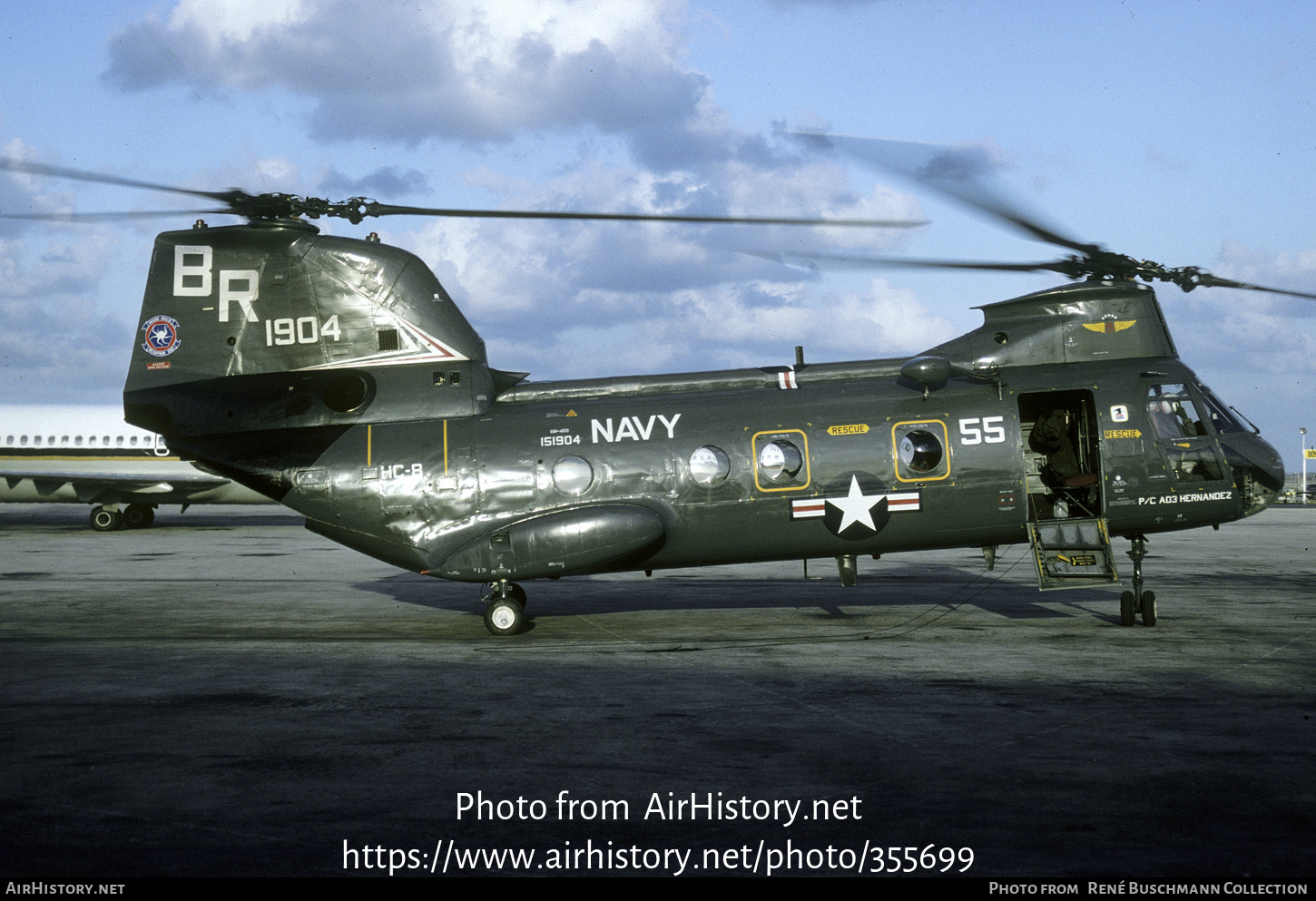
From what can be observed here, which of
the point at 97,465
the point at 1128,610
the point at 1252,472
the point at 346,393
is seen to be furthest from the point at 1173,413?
the point at 97,465

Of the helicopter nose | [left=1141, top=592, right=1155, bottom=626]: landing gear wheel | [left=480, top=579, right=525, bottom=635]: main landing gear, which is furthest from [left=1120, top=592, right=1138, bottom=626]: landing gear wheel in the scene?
[left=480, top=579, right=525, bottom=635]: main landing gear

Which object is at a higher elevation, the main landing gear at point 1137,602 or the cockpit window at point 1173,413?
the cockpit window at point 1173,413

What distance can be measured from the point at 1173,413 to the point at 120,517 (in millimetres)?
33514

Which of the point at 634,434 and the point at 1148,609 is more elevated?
the point at 634,434

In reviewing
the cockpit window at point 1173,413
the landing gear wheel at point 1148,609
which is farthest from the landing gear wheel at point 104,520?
the cockpit window at point 1173,413

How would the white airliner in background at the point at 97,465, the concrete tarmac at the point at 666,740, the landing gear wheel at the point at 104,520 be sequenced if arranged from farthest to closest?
1. the landing gear wheel at the point at 104,520
2. the white airliner in background at the point at 97,465
3. the concrete tarmac at the point at 666,740

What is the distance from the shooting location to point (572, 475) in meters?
13.9

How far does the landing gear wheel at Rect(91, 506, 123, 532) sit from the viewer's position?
114 ft

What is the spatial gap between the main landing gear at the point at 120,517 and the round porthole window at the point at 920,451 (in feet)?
99.4

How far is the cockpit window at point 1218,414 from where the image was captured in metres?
14.0

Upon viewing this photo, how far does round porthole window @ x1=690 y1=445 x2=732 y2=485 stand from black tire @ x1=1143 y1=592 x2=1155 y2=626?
5.84 metres

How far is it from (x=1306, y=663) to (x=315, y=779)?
1026 cm

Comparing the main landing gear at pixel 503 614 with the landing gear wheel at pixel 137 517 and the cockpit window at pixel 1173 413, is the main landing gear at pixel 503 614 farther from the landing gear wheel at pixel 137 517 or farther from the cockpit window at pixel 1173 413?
the landing gear wheel at pixel 137 517

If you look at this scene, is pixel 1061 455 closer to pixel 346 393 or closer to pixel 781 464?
pixel 781 464
